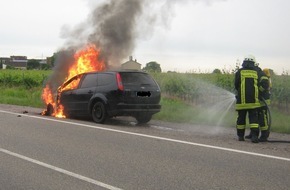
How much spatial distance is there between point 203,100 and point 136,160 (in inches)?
555

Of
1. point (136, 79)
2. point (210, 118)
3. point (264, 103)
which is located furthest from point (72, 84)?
point (264, 103)

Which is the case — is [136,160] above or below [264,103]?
→ below

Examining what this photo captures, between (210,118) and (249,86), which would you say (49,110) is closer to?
(210,118)

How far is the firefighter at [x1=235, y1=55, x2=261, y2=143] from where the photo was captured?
8539mm

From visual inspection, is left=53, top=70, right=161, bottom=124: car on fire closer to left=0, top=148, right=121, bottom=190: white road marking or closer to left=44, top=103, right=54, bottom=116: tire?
left=44, top=103, right=54, bottom=116: tire

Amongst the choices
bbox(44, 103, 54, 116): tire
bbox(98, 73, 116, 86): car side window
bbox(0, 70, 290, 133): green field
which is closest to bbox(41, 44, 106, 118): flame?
bbox(44, 103, 54, 116): tire

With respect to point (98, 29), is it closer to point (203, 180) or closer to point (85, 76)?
point (85, 76)

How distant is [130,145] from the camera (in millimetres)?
8031

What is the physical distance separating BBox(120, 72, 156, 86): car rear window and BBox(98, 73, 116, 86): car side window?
1.01ft

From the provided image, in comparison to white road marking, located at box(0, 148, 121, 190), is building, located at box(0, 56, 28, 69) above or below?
above

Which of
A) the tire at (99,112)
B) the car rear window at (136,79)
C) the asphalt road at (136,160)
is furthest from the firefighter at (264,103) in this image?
the tire at (99,112)

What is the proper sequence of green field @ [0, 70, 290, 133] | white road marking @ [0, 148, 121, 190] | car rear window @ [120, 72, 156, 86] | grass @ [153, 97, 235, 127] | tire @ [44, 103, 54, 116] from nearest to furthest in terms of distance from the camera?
1. white road marking @ [0, 148, 121, 190]
2. car rear window @ [120, 72, 156, 86]
3. grass @ [153, 97, 235, 127]
4. green field @ [0, 70, 290, 133]
5. tire @ [44, 103, 54, 116]

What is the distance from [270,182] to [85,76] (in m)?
8.10

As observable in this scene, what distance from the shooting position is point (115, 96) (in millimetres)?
11117
